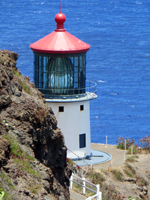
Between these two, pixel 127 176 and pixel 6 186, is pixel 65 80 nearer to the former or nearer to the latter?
pixel 127 176

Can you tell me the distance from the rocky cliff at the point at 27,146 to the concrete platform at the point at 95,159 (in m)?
10.8

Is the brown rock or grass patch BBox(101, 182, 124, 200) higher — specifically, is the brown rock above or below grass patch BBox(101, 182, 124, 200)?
above

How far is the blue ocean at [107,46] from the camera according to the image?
151 feet

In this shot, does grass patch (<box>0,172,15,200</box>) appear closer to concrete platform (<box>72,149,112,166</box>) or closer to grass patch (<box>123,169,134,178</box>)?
concrete platform (<box>72,149,112,166</box>)

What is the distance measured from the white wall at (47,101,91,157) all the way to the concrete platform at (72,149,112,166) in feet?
1.10

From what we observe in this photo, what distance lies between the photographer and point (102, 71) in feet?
209

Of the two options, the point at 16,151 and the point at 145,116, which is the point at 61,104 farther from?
the point at 145,116

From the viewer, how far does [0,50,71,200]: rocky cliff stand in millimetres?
7961

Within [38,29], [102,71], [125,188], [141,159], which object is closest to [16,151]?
[125,188]

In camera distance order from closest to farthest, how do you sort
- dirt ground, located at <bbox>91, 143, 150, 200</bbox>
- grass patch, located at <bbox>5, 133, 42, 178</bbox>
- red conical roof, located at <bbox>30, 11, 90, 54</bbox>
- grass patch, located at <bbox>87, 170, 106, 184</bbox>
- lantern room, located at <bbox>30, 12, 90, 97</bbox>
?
grass patch, located at <bbox>5, 133, 42, 178</bbox> < grass patch, located at <bbox>87, 170, 106, 184</bbox> < dirt ground, located at <bbox>91, 143, 150, 200</bbox> < red conical roof, located at <bbox>30, 11, 90, 54</bbox> < lantern room, located at <bbox>30, 12, 90, 97</bbox>

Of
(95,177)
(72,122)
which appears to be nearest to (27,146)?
(95,177)

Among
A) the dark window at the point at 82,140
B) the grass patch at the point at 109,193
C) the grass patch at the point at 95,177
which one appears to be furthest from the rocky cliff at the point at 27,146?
the dark window at the point at 82,140

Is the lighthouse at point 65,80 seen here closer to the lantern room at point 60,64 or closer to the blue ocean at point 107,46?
the lantern room at point 60,64

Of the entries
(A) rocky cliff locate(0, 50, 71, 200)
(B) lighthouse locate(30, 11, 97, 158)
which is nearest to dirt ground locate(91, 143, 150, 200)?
(B) lighthouse locate(30, 11, 97, 158)
